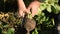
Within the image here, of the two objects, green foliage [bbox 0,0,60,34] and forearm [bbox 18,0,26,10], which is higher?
forearm [bbox 18,0,26,10]

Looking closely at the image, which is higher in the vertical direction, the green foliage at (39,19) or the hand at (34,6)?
the hand at (34,6)

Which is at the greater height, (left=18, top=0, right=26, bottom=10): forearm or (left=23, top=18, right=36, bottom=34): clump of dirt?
(left=18, top=0, right=26, bottom=10): forearm

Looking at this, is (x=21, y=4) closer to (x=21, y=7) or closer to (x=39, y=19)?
(x=21, y=7)

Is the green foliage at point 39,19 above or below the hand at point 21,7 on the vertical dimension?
below

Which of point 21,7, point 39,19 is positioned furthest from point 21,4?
point 39,19

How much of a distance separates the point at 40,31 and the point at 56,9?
0.15m

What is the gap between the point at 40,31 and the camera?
1302 mm

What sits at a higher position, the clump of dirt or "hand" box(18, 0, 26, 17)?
"hand" box(18, 0, 26, 17)

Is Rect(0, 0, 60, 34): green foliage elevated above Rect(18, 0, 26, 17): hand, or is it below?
below

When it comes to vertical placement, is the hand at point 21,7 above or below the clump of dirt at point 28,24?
above

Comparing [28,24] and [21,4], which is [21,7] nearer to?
[21,4]

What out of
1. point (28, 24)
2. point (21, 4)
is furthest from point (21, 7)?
point (28, 24)

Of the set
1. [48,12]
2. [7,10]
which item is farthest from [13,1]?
[48,12]

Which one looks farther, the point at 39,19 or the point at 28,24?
the point at 39,19
